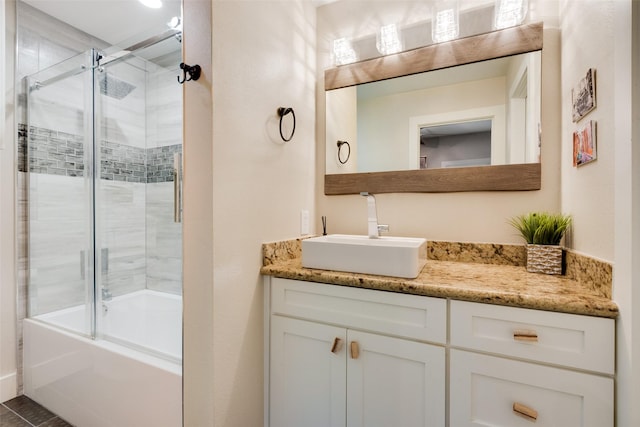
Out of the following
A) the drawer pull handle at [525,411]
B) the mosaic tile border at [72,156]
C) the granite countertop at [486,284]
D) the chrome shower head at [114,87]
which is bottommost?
the drawer pull handle at [525,411]

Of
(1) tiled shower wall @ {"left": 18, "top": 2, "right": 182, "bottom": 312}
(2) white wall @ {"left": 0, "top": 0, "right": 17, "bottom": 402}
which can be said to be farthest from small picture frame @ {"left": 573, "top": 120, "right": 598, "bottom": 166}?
(2) white wall @ {"left": 0, "top": 0, "right": 17, "bottom": 402}

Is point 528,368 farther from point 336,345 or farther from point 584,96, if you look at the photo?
point 584,96

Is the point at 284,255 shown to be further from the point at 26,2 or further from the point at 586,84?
the point at 26,2

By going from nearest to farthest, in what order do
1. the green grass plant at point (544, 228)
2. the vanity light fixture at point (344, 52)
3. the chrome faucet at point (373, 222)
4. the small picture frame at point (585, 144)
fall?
the small picture frame at point (585, 144)
the green grass plant at point (544, 228)
the chrome faucet at point (373, 222)
the vanity light fixture at point (344, 52)

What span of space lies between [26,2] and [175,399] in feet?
8.49

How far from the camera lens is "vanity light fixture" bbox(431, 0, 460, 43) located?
1.54 metres

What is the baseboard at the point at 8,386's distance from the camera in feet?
6.04

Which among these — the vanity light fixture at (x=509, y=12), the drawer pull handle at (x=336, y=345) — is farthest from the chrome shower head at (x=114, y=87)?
the vanity light fixture at (x=509, y=12)

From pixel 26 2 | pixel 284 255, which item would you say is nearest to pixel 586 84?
pixel 284 255

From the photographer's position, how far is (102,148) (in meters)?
2.12

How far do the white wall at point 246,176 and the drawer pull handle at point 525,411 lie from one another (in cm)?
100

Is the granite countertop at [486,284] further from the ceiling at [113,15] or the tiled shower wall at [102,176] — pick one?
the ceiling at [113,15]

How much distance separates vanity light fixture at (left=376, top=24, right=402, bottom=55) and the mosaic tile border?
1592 millimetres

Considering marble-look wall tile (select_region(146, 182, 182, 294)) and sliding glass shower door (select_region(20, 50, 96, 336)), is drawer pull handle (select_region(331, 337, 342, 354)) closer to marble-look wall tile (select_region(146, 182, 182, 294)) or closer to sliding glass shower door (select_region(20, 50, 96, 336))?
marble-look wall tile (select_region(146, 182, 182, 294))
